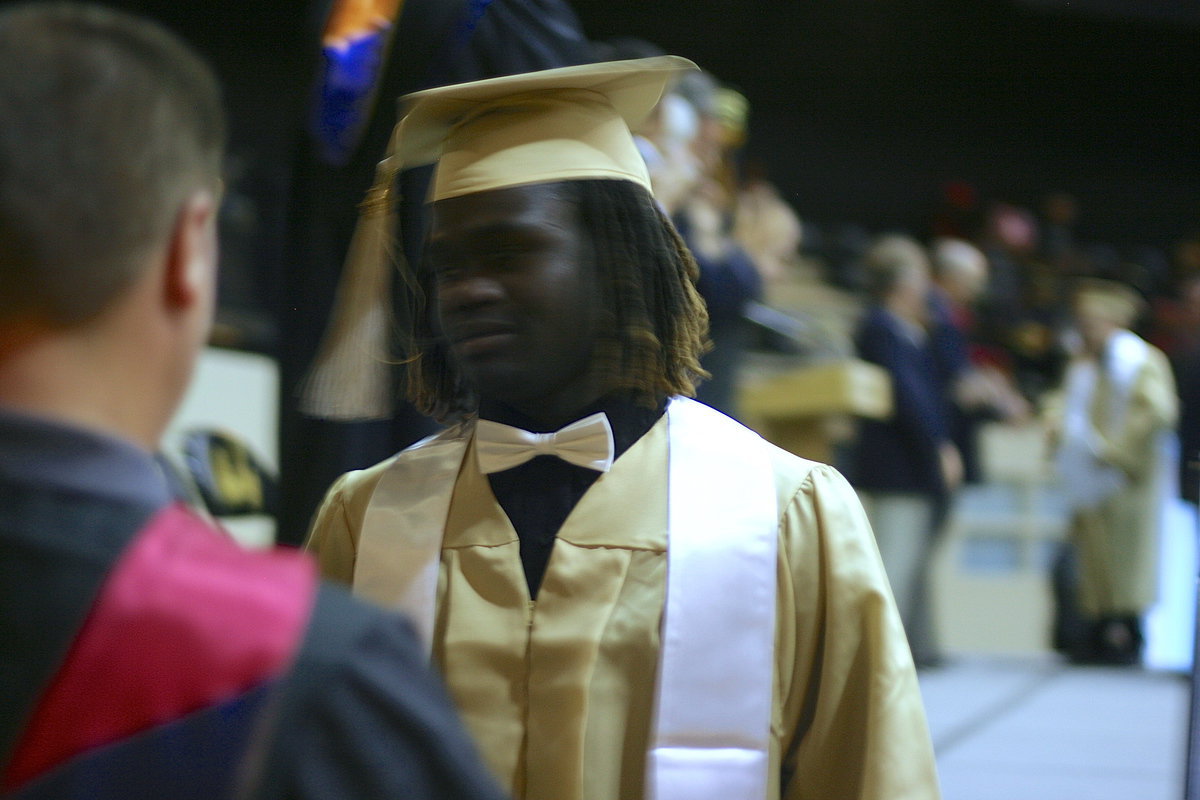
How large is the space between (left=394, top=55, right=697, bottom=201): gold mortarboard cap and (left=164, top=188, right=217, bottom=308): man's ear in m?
0.67

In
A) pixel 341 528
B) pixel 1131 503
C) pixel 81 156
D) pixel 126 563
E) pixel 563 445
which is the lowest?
pixel 1131 503

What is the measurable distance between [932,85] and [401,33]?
12.5 meters

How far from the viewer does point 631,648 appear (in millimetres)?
1520

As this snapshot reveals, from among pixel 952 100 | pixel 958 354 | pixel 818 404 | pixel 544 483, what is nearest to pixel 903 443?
pixel 818 404

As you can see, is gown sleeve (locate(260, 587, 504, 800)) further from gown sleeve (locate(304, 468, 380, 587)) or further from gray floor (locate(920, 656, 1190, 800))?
gray floor (locate(920, 656, 1190, 800))

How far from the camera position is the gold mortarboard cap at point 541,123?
5.33 ft

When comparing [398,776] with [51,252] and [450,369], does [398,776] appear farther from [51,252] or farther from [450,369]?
[450,369]

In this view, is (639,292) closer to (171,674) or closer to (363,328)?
(363,328)

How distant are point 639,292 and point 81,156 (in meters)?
0.92

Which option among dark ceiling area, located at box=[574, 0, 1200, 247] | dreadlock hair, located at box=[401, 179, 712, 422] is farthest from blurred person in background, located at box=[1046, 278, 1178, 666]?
dark ceiling area, located at box=[574, 0, 1200, 247]

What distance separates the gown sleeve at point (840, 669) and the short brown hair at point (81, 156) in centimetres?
90

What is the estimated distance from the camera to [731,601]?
1521mm

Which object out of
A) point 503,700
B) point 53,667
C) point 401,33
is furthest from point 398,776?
point 401,33

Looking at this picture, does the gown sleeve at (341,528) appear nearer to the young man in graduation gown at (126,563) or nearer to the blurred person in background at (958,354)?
the young man in graduation gown at (126,563)
